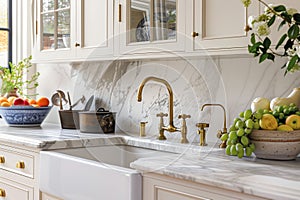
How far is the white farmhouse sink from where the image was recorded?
6.31 feet

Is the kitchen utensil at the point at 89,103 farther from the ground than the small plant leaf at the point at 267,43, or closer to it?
closer to it

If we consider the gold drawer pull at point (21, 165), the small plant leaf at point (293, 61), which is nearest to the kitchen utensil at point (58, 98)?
the gold drawer pull at point (21, 165)

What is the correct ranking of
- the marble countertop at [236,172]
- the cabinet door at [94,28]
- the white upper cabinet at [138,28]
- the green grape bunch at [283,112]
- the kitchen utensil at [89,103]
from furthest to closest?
the kitchen utensil at [89,103] < the cabinet door at [94,28] < the white upper cabinet at [138,28] < the green grape bunch at [283,112] < the marble countertop at [236,172]

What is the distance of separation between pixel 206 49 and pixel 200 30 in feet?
0.30

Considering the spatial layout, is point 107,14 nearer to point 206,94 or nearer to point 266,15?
point 206,94

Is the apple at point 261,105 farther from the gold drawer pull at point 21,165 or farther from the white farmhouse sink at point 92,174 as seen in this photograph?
the gold drawer pull at point 21,165

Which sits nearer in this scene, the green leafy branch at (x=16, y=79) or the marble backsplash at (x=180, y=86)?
the marble backsplash at (x=180, y=86)

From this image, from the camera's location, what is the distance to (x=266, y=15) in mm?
1819

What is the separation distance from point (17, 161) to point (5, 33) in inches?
68.7

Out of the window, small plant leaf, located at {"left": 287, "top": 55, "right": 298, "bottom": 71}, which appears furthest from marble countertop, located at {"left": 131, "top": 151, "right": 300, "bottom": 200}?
the window

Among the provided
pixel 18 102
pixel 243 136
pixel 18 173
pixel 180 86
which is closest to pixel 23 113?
pixel 18 102

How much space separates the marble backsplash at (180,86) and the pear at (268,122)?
0.34 meters

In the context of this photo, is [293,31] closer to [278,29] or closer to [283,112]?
[278,29]

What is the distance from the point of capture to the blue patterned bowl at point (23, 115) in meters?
3.30
